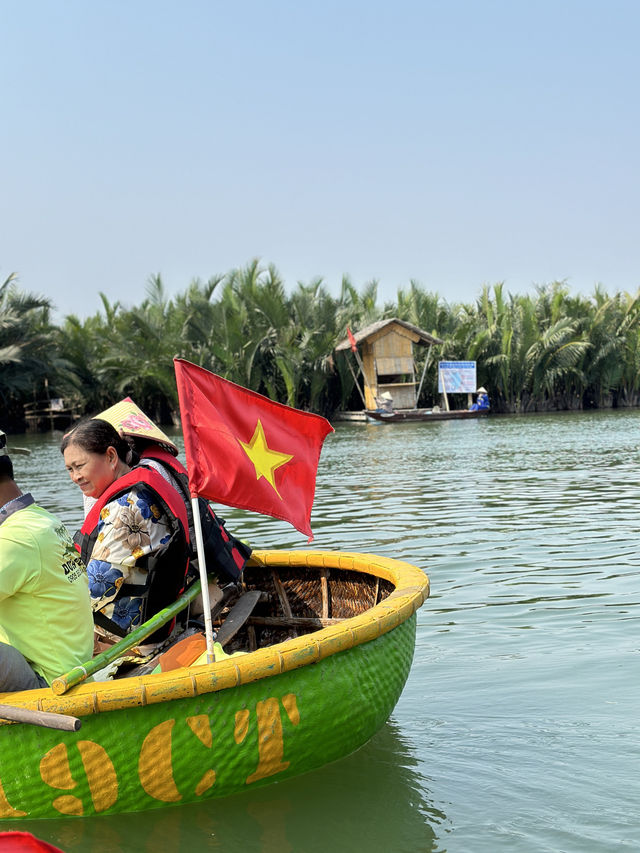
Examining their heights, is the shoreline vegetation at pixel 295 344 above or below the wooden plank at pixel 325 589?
above

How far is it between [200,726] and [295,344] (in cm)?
3241

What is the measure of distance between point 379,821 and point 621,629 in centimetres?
292

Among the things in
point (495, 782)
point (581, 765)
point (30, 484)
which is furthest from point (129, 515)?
point (30, 484)

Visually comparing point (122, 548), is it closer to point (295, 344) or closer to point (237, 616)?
point (237, 616)

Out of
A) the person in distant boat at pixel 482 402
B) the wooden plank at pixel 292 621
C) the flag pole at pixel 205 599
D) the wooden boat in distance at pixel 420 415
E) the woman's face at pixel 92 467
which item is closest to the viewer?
the flag pole at pixel 205 599

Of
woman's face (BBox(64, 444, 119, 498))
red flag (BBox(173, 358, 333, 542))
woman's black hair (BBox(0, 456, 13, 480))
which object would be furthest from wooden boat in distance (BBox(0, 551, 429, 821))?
woman's face (BBox(64, 444, 119, 498))

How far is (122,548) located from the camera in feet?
14.8

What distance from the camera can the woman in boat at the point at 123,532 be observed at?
4.52m

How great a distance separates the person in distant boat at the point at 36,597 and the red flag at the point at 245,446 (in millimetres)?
670

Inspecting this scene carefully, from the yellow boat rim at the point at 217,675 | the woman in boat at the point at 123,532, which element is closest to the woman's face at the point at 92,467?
the woman in boat at the point at 123,532

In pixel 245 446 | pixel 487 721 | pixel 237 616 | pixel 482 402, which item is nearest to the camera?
pixel 245 446

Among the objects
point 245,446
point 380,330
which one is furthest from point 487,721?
point 380,330

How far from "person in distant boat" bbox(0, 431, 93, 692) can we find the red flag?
0.67 metres

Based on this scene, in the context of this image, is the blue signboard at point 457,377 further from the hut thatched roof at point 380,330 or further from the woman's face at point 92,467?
the woman's face at point 92,467
